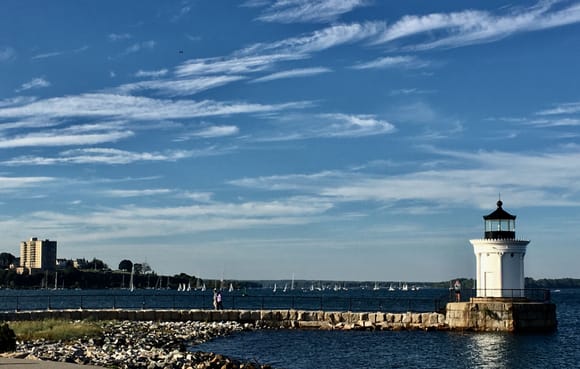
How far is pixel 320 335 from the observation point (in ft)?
146

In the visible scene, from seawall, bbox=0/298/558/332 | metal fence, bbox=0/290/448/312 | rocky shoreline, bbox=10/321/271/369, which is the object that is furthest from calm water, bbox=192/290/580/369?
metal fence, bbox=0/290/448/312

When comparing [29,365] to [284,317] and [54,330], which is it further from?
[284,317]

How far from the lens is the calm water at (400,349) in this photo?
110 feet

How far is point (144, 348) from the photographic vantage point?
3384 centimetres

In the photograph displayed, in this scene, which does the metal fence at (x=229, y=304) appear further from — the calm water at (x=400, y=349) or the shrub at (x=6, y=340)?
the shrub at (x=6, y=340)

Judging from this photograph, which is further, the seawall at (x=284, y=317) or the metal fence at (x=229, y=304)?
the metal fence at (x=229, y=304)

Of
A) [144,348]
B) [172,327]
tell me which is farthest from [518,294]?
[144,348]

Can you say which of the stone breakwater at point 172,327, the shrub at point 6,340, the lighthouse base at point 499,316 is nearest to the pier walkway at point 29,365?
the shrub at point 6,340

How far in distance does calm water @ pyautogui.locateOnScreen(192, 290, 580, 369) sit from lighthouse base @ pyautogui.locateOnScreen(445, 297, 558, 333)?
0.81m

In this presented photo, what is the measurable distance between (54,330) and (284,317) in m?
15.5

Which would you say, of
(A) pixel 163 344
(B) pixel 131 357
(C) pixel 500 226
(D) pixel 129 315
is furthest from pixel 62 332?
(C) pixel 500 226

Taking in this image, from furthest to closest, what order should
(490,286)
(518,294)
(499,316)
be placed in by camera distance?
(490,286) < (518,294) < (499,316)

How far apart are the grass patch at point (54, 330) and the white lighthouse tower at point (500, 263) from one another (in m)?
20.6

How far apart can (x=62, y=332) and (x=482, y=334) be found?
21.0 metres
